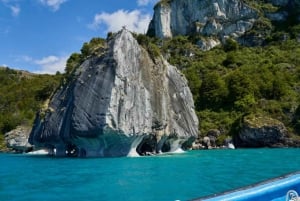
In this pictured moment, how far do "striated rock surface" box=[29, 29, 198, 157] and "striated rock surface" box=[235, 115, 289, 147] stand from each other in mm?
15466

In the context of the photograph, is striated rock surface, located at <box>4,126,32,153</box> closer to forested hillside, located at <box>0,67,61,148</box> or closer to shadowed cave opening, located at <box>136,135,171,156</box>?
forested hillside, located at <box>0,67,61,148</box>

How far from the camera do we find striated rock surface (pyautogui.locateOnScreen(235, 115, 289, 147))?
6619 cm

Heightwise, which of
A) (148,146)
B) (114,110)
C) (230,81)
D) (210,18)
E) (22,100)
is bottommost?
(148,146)

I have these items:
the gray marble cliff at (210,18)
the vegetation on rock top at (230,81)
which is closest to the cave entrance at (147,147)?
the vegetation on rock top at (230,81)

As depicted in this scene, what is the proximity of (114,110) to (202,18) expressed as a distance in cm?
Answer: 9548

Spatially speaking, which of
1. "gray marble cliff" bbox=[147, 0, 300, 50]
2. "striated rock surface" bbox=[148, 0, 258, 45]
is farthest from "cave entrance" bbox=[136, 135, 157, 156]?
"striated rock surface" bbox=[148, 0, 258, 45]

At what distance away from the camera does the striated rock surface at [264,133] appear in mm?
66188

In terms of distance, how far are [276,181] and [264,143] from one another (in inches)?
2508

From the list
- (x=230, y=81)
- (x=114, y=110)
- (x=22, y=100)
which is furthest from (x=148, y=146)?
(x=22, y=100)

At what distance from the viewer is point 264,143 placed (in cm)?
6669

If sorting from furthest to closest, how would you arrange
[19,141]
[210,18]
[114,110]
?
[210,18] < [19,141] < [114,110]

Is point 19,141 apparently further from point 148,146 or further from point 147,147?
point 148,146

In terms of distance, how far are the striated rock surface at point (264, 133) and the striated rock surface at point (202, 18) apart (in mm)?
63480

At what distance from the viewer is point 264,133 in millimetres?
66625
